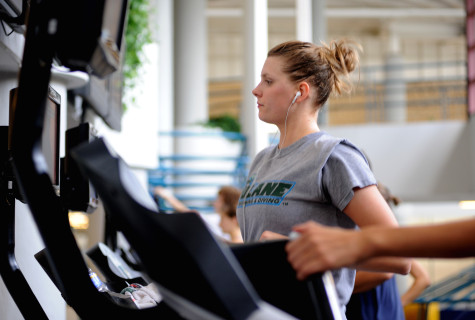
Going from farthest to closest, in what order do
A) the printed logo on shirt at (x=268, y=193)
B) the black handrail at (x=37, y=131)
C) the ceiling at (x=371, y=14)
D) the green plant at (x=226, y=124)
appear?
the ceiling at (x=371, y=14) < the green plant at (x=226, y=124) < the printed logo on shirt at (x=268, y=193) < the black handrail at (x=37, y=131)

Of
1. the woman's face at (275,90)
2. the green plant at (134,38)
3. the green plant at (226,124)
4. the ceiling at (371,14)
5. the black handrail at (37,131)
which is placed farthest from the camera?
the ceiling at (371,14)

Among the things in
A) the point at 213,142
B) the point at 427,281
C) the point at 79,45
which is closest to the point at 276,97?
the point at 79,45

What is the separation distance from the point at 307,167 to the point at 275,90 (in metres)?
0.25

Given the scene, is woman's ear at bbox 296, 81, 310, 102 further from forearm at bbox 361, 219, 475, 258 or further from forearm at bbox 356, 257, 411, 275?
forearm at bbox 361, 219, 475, 258

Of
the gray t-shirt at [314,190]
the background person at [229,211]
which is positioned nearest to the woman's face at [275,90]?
the gray t-shirt at [314,190]

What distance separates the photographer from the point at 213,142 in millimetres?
9484

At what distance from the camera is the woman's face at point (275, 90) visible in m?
1.73

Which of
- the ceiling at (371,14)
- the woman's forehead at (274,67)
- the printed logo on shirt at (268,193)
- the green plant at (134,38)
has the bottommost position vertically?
the printed logo on shirt at (268,193)

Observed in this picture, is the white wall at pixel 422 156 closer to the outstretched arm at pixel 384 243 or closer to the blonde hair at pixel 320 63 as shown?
the blonde hair at pixel 320 63

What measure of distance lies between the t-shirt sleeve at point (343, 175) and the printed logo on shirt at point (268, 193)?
96mm

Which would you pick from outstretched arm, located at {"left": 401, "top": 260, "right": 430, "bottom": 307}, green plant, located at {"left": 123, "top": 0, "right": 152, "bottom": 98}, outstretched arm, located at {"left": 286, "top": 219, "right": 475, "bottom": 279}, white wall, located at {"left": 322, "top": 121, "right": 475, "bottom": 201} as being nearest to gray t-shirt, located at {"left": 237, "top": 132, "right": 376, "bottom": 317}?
outstretched arm, located at {"left": 286, "top": 219, "right": 475, "bottom": 279}

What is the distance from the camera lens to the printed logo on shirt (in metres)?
1.61

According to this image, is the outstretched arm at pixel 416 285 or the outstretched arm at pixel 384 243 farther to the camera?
the outstretched arm at pixel 416 285

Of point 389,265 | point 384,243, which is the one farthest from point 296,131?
point 384,243
